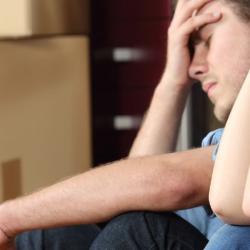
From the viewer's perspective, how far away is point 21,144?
1766mm

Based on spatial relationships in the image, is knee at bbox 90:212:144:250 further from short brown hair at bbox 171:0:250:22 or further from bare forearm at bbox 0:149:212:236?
short brown hair at bbox 171:0:250:22

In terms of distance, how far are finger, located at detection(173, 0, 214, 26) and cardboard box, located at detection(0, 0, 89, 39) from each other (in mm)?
533

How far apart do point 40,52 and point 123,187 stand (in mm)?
884

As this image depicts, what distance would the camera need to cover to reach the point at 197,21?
4.04ft

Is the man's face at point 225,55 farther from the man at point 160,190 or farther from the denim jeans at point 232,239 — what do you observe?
the denim jeans at point 232,239

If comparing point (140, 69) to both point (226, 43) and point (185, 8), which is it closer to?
point (185, 8)

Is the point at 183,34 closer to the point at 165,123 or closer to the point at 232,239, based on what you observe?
the point at 165,123

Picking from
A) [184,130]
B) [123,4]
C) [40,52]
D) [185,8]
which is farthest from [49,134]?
[185,8]

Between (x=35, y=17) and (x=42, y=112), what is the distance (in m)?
0.26

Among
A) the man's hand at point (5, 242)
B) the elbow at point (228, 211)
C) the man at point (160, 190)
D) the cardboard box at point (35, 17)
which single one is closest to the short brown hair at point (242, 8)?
the man at point (160, 190)

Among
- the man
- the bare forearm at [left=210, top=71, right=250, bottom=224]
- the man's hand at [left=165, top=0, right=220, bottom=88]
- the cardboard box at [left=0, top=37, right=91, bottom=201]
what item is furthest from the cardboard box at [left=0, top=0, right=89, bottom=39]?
the bare forearm at [left=210, top=71, right=250, bottom=224]

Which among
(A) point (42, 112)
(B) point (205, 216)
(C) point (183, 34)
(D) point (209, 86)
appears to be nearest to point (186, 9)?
(C) point (183, 34)

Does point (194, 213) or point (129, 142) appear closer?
point (194, 213)

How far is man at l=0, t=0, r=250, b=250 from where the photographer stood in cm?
96
